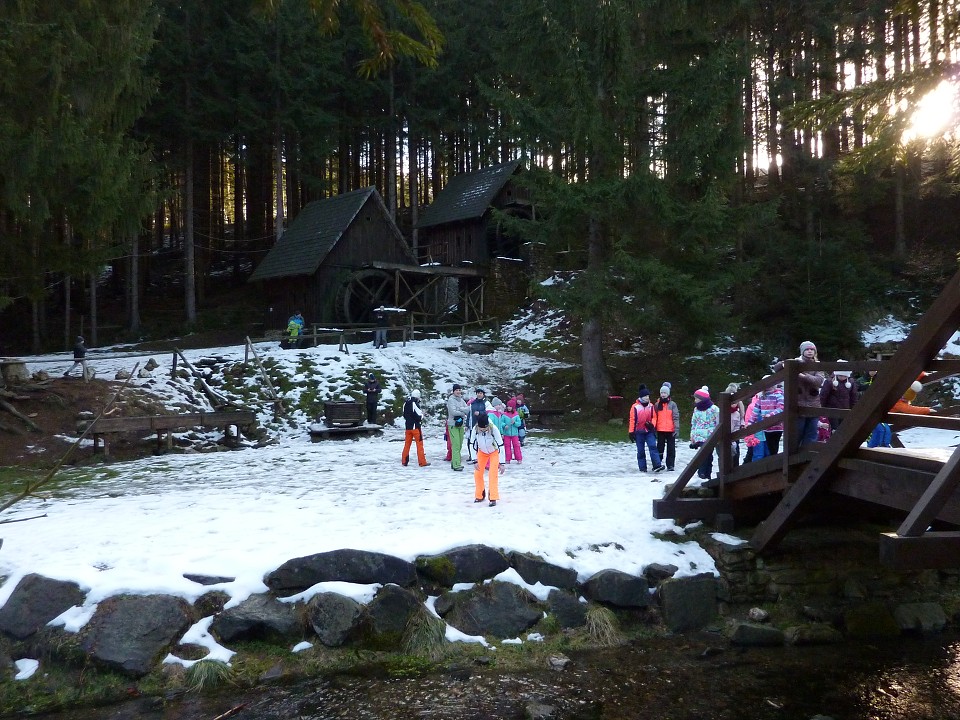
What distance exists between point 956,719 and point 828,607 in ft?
7.89

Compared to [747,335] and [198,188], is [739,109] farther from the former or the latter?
[198,188]

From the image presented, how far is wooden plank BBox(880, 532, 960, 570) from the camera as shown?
5.81m

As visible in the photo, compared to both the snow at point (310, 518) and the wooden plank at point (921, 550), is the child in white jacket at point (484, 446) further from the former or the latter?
the wooden plank at point (921, 550)

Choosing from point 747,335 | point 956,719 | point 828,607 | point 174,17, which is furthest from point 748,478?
point 174,17

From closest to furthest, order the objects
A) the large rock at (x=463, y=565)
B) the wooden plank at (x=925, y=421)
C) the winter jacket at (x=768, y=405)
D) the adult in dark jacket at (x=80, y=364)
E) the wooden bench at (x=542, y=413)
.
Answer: the wooden plank at (x=925, y=421), the large rock at (x=463, y=565), the winter jacket at (x=768, y=405), the adult in dark jacket at (x=80, y=364), the wooden bench at (x=542, y=413)

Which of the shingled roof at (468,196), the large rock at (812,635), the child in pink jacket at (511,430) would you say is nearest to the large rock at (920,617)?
the large rock at (812,635)

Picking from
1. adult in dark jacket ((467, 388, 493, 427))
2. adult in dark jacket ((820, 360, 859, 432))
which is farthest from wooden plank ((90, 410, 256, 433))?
adult in dark jacket ((820, 360, 859, 432))

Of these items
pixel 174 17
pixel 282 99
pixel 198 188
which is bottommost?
pixel 198 188

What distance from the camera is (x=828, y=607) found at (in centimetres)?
886

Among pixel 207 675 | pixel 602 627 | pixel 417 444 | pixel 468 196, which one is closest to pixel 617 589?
pixel 602 627

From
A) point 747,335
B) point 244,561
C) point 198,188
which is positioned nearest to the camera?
point 244,561

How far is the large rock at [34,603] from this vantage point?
746 centimetres

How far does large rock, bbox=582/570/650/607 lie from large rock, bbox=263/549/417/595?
207 cm

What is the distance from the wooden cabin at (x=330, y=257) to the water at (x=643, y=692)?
22.6 meters
